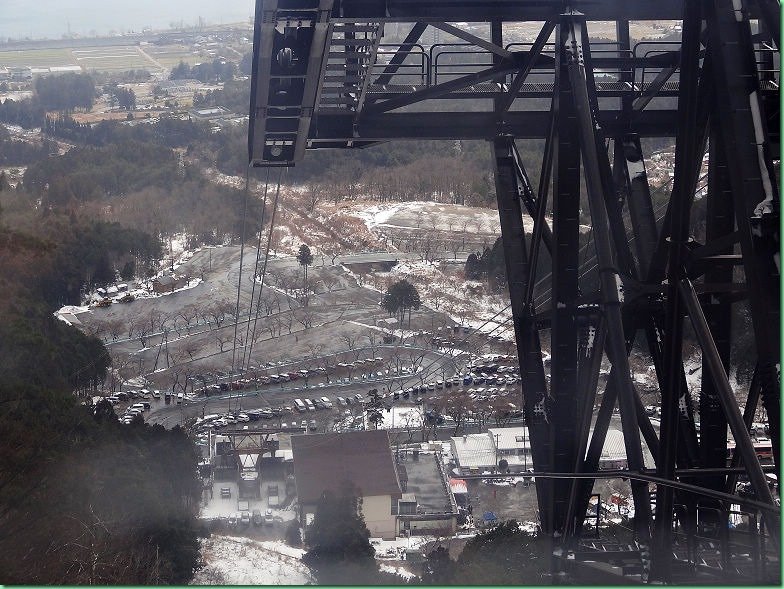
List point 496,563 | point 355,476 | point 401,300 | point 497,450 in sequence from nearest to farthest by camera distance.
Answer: point 496,563 < point 355,476 < point 497,450 < point 401,300

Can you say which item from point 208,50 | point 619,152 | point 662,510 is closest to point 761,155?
point 662,510

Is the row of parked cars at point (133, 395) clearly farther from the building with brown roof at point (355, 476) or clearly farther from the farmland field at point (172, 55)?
the farmland field at point (172, 55)

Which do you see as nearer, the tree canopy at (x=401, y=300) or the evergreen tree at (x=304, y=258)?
the tree canopy at (x=401, y=300)

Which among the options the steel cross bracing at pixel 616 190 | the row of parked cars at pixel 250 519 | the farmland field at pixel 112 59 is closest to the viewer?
the steel cross bracing at pixel 616 190

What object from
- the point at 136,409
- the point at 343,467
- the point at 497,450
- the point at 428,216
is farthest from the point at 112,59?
the point at 343,467

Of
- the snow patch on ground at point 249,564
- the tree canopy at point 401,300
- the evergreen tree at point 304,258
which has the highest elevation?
the evergreen tree at point 304,258

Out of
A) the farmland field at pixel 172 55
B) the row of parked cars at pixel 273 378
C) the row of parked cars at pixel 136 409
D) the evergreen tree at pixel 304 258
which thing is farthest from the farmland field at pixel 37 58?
the row of parked cars at pixel 136 409

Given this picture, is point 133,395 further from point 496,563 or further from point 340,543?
point 496,563

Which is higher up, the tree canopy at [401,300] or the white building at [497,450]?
the tree canopy at [401,300]

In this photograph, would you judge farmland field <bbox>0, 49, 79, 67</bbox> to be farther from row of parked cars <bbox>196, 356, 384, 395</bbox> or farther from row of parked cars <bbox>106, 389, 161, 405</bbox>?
row of parked cars <bbox>106, 389, 161, 405</bbox>
